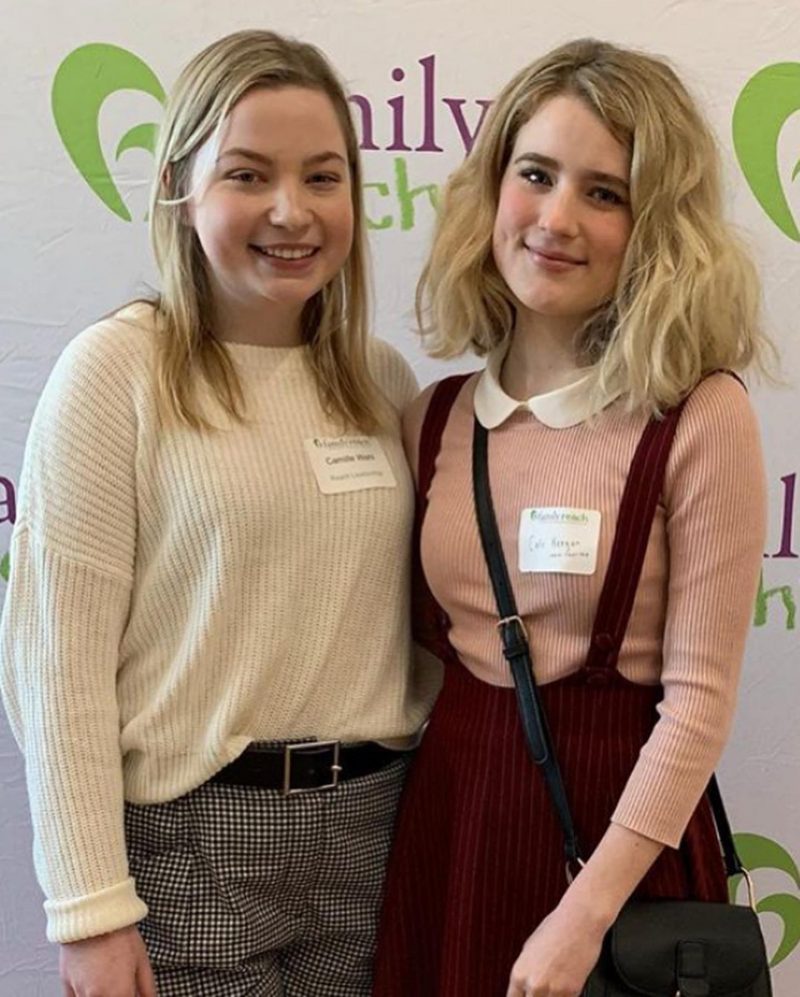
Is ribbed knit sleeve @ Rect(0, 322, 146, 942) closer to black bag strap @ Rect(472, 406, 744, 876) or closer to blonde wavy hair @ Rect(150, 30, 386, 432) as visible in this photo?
blonde wavy hair @ Rect(150, 30, 386, 432)

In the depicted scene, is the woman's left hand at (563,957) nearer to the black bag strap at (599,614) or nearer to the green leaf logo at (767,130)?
the black bag strap at (599,614)

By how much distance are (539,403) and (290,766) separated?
460mm

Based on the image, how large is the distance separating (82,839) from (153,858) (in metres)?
0.10

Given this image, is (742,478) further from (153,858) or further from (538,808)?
(153,858)

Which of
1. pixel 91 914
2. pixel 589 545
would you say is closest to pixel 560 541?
pixel 589 545

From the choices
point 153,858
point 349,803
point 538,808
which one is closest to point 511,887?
point 538,808

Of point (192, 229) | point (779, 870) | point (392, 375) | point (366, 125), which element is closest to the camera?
point (192, 229)

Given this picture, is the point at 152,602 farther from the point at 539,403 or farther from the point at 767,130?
the point at 767,130

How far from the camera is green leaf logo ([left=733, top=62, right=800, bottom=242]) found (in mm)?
1537

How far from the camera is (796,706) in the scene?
1.68 m

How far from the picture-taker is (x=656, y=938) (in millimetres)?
Answer: 1061

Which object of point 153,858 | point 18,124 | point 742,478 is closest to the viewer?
point 742,478

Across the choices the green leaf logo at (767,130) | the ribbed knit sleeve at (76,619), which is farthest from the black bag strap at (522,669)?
the green leaf logo at (767,130)

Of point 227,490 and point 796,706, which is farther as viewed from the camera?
point 796,706
